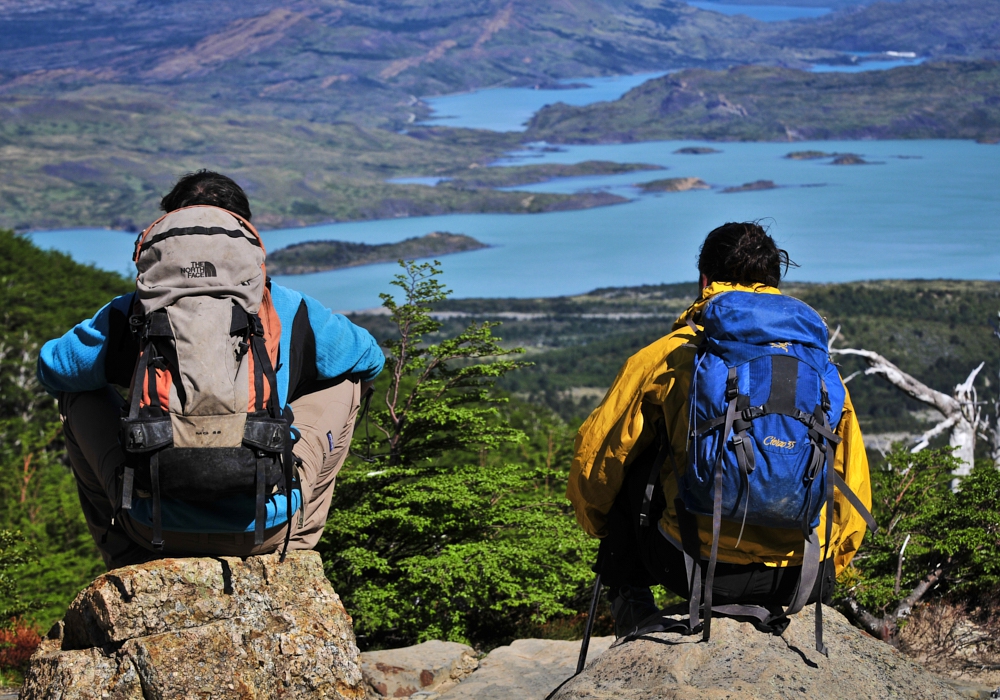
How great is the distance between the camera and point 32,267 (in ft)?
91.2

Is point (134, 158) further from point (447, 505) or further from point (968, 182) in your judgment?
point (447, 505)

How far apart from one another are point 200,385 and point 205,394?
1.2 inches

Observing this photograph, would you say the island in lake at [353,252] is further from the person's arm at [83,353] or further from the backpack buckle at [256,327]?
the backpack buckle at [256,327]

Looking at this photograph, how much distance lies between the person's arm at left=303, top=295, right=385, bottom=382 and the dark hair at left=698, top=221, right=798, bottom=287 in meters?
1.27

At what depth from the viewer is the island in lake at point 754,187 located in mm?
120812

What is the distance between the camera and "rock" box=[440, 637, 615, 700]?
3969 mm

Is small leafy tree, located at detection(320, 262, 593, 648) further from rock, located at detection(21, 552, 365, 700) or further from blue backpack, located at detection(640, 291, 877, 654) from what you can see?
blue backpack, located at detection(640, 291, 877, 654)

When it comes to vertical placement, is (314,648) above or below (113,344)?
below

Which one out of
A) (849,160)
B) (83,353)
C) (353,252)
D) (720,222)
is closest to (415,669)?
(83,353)

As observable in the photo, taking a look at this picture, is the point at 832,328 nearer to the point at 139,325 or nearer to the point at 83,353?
the point at 83,353

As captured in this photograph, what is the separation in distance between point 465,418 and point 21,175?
187943 mm

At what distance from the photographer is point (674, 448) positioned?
291cm

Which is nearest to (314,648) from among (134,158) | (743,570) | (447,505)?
(743,570)

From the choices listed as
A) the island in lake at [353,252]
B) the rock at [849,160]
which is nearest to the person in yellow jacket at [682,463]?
the island in lake at [353,252]
